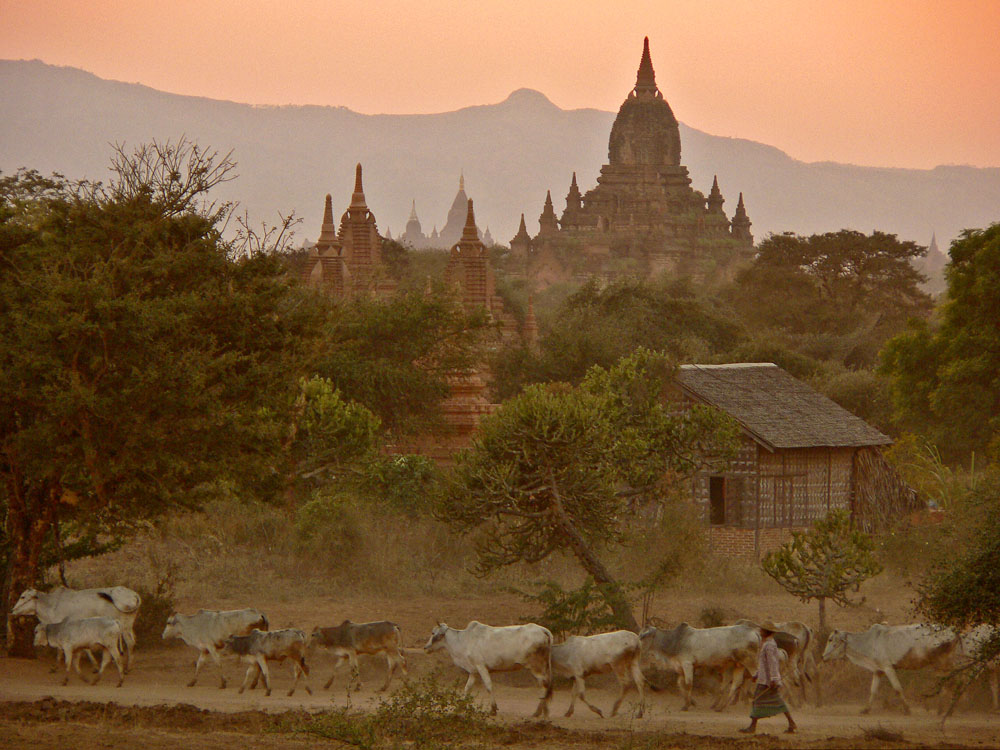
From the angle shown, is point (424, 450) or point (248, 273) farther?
point (424, 450)

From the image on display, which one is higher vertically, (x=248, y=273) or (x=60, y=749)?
(x=248, y=273)

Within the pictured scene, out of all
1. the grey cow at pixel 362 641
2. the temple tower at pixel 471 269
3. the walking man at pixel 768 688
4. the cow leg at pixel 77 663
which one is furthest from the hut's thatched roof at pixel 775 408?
the temple tower at pixel 471 269

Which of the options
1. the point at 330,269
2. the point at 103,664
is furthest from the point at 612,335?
the point at 103,664

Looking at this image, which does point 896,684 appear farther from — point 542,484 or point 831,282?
point 831,282

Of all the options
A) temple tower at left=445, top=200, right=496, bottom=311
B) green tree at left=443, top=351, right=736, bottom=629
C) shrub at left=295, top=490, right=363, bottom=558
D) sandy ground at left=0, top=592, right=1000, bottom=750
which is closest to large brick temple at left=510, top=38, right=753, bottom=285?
temple tower at left=445, top=200, right=496, bottom=311

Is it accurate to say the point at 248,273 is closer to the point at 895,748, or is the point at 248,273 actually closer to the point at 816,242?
the point at 895,748

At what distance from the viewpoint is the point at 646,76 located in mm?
111938

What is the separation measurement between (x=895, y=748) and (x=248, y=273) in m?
8.96

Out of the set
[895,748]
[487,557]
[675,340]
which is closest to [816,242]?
[675,340]

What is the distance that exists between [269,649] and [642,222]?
9438cm

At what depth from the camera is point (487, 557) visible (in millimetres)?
17047

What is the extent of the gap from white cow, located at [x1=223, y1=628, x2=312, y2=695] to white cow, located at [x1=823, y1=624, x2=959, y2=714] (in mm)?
6097

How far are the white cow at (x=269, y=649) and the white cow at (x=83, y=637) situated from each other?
1314mm

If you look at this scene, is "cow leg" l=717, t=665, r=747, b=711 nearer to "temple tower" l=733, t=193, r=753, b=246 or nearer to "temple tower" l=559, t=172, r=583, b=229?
"temple tower" l=559, t=172, r=583, b=229
